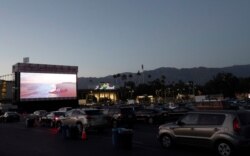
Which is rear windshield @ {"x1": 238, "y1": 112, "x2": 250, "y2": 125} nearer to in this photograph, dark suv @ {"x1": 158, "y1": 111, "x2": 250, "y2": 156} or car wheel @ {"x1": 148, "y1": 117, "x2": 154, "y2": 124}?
dark suv @ {"x1": 158, "y1": 111, "x2": 250, "y2": 156}

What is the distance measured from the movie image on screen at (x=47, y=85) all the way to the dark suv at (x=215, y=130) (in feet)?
222

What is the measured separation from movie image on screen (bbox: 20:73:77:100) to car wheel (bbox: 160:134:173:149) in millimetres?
66619

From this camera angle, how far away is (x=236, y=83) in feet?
516

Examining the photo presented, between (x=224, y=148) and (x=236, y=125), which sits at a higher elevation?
(x=236, y=125)

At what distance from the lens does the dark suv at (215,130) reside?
13.9 meters

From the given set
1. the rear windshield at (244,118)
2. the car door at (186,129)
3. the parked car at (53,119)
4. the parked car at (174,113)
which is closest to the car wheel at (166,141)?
the car door at (186,129)

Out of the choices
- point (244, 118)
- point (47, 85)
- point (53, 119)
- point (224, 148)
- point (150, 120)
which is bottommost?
point (224, 148)

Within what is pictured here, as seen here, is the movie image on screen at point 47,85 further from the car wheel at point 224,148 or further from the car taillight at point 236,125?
the car taillight at point 236,125

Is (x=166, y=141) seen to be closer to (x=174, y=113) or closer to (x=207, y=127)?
(x=207, y=127)

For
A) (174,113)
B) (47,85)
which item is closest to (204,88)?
(47,85)

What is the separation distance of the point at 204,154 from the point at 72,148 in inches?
246

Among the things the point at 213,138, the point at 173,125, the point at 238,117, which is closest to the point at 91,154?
the point at 173,125

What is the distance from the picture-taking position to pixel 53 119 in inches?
1389

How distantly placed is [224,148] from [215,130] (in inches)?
27.9
